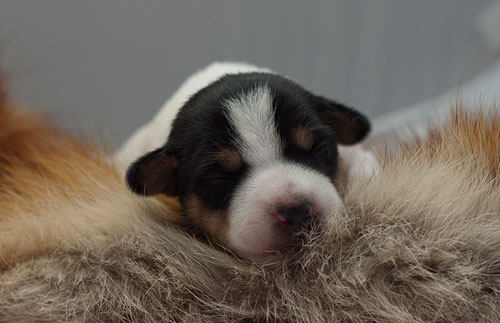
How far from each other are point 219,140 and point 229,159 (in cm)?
3

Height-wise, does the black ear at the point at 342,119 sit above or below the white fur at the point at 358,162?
above

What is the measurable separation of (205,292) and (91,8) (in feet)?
4.33

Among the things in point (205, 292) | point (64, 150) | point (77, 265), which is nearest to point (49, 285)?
point (77, 265)

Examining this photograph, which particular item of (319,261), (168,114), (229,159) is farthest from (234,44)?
(319,261)

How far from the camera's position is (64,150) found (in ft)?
2.39

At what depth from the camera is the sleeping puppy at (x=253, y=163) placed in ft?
1.88

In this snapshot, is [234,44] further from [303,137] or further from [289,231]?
[289,231]

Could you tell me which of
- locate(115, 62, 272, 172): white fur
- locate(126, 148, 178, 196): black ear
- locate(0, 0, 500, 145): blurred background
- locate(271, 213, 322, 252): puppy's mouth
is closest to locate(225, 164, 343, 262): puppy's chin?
locate(271, 213, 322, 252): puppy's mouth

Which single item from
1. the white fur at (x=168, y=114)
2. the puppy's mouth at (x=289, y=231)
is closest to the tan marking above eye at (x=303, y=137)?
the puppy's mouth at (x=289, y=231)

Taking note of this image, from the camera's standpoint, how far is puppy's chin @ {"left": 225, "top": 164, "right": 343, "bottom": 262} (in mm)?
564

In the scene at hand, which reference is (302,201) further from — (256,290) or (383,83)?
(383,83)

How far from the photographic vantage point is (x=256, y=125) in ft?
2.11

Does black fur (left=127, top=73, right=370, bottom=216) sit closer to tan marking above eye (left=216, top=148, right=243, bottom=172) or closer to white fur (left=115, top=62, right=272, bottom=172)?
tan marking above eye (left=216, top=148, right=243, bottom=172)

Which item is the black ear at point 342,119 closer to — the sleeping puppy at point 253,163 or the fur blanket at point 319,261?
the sleeping puppy at point 253,163
